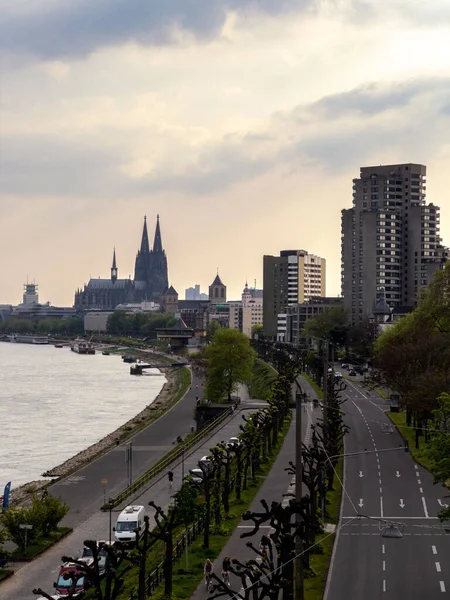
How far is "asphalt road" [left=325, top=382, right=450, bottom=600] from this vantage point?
34188mm

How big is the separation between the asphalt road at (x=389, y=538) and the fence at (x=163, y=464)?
35.9ft

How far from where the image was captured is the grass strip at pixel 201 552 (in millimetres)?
35469

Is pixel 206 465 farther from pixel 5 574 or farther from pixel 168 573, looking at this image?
pixel 168 573

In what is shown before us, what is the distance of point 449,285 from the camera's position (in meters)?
93.8

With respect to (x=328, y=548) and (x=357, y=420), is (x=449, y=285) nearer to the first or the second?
(x=357, y=420)

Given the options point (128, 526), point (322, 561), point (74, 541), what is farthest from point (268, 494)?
point (322, 561)

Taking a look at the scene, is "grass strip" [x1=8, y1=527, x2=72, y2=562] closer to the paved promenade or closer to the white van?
the paved promenade

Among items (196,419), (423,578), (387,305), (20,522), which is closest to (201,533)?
(20,522)

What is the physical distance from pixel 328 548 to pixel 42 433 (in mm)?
61282

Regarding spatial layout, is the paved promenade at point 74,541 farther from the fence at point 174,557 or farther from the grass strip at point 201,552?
the grass strip at point 201,552

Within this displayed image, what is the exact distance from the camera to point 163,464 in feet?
222

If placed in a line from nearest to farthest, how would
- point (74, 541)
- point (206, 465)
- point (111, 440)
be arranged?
1. point (74, 541)
2. point (206, 465)
3. point (111, 440)

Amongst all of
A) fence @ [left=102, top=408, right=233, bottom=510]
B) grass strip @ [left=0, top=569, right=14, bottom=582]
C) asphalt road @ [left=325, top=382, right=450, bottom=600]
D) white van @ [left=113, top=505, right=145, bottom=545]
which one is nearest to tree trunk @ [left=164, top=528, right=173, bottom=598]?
asphalt road @ [left=325, top=382, right=450, bottom=600]

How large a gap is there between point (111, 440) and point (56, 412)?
27.8 meters
